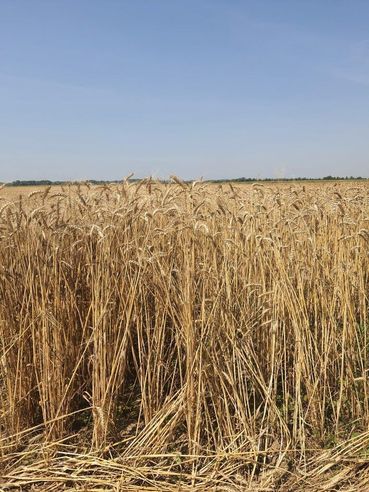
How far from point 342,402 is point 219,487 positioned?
96 centimetres

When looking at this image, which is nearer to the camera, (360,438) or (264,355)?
(360,438)

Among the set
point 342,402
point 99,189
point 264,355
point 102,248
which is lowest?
point 342,402

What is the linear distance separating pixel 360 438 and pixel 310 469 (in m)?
0.30

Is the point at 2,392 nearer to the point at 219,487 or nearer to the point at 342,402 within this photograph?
the point at 219,487

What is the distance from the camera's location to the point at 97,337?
8.61ft

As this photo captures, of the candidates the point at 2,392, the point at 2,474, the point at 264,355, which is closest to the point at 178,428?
the point at 264,355

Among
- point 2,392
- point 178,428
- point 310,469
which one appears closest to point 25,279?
point 2,392

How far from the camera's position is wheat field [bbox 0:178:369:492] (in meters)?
2.44

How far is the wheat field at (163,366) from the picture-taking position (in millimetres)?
2441

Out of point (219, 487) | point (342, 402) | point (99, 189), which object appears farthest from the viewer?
point (99, 189)

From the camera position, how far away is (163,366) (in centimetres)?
275

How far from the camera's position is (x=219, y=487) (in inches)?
90.4

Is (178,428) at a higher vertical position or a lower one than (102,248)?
lower

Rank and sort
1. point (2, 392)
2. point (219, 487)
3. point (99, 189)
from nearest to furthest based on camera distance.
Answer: point (219, 487)
point (2, 392)
point (99, 189)
